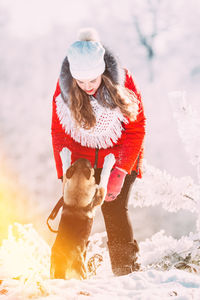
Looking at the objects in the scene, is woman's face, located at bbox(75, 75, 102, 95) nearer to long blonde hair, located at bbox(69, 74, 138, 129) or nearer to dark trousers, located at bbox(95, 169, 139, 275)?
long blonde hair, located at bbox(69, 74, 138, 129)

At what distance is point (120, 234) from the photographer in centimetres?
290

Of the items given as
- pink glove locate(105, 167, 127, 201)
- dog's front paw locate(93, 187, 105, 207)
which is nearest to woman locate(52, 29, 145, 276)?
pink glove locate(105, 167, 127, 201)

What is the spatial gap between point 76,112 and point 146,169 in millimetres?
3581

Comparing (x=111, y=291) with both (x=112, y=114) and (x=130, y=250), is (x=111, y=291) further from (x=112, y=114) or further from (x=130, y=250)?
(x=112, y=114)

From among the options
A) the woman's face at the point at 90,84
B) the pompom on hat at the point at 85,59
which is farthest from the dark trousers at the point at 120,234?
the pompom on hat at the point at 85,59

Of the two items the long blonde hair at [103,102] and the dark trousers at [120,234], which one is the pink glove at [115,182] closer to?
the dark trousers at [120,234]

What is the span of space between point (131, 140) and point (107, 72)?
680 mm

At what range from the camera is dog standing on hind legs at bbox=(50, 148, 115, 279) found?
242 cm

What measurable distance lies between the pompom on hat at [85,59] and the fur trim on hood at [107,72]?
4.8 inches

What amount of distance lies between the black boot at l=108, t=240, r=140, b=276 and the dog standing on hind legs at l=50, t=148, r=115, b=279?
480 mm

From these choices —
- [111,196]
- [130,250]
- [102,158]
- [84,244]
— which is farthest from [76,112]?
[130,250]

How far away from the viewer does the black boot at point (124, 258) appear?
2.85m

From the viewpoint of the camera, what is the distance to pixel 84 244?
8.29 ft

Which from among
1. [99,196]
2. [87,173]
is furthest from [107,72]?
[99,196]
